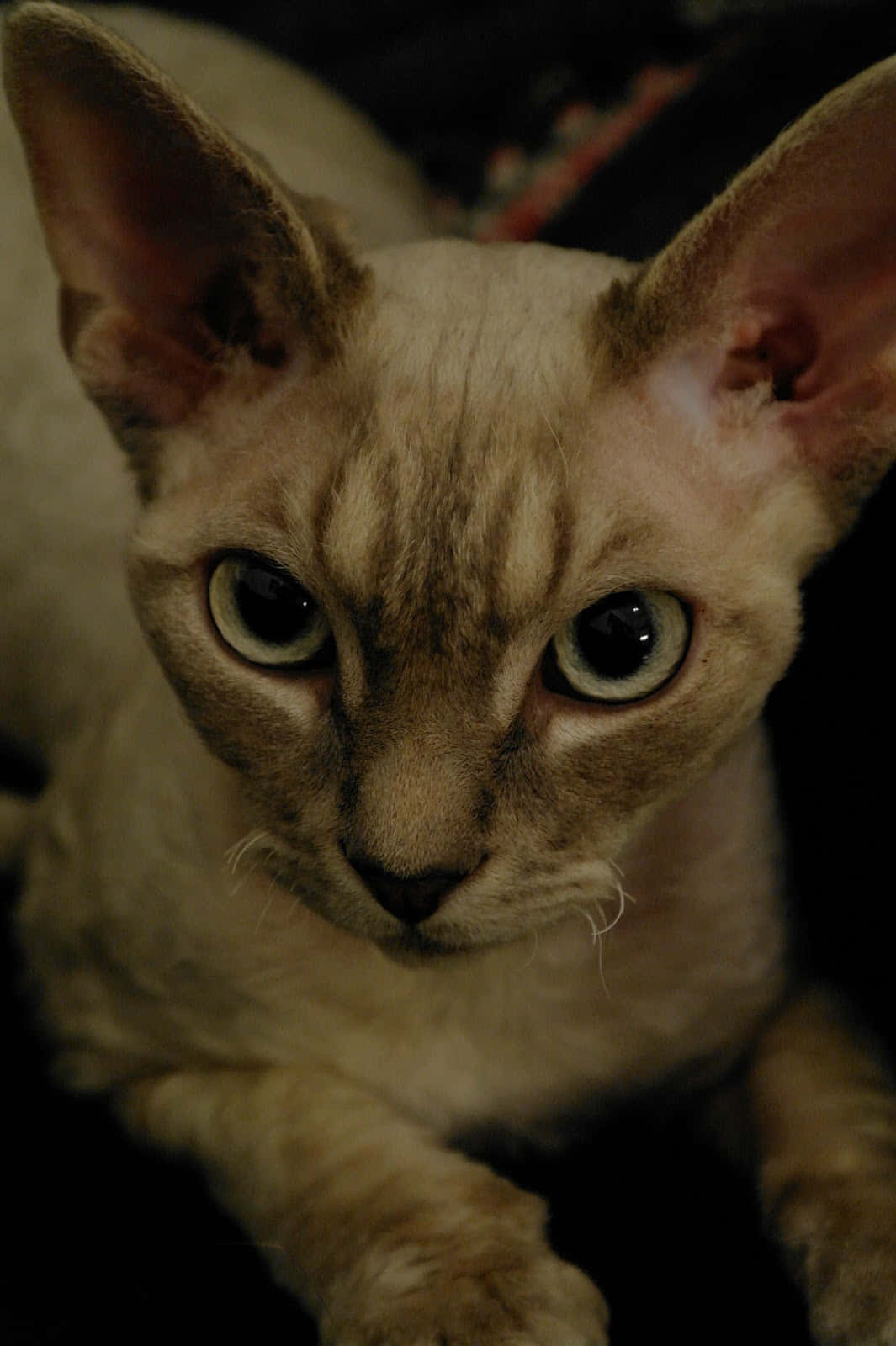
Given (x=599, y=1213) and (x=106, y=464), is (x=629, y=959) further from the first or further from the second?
(x=106, y=464)

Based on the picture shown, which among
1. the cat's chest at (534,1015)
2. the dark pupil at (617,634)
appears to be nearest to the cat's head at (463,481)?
the dark pupil at (617,634)

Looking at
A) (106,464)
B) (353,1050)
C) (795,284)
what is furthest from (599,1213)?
(106,464)

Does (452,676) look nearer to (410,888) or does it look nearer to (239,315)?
(410,888)

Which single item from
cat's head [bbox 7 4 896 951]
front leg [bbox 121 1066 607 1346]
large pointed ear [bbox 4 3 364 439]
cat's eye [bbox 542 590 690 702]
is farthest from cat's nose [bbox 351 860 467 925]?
large pointed ear [bbox 4 3 364 439]

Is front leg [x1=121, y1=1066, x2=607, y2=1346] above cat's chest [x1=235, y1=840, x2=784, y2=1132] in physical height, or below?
below

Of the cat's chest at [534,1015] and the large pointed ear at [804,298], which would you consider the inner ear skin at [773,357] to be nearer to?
the large pointed ear at [804,298]

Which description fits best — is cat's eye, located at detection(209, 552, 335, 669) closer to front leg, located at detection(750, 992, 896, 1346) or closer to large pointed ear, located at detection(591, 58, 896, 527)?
large pointed ear, located at detection(591, 58, 896, 527)
